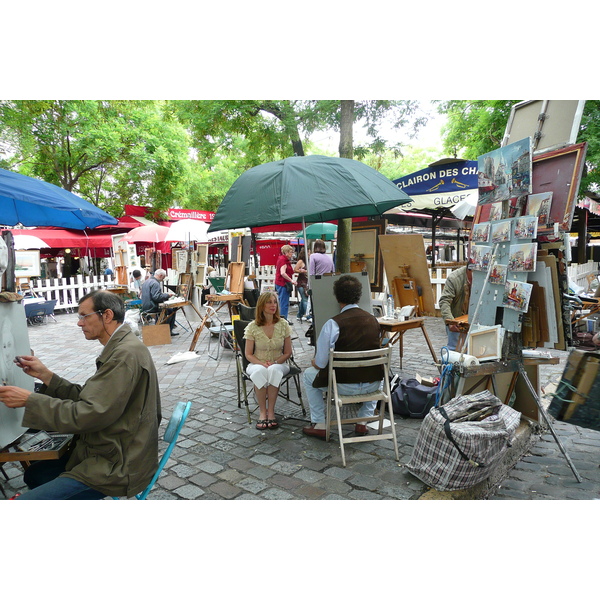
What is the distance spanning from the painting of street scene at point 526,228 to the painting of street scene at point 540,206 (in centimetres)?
8

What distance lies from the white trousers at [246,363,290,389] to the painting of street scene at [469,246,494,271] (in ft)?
6.52

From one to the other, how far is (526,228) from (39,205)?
4.00 m

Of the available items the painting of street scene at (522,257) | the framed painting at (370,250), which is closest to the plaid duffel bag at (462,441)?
the painting of street scene at (522,257)

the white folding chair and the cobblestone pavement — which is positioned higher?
the white folding chair

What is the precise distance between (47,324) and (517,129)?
1115 centimetres

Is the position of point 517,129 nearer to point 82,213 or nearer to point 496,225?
point 496,225

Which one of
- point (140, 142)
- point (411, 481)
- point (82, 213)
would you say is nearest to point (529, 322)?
point (411, 481)

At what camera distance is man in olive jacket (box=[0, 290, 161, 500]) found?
80.8 inches

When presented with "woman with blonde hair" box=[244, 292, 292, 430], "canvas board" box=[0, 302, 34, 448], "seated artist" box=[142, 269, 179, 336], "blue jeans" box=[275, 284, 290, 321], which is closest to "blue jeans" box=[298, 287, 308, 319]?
"blue jeans" box=[275, 284, 290, 321]

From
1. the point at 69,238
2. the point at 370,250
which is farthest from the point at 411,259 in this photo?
the point at 69,238

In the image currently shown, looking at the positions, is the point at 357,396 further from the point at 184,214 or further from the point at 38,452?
the point at 184,214

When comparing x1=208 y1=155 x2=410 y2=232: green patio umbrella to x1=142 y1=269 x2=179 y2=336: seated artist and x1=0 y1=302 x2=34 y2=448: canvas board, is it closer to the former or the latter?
x1=0 y1=302 x2=34 y2=448: canvas board

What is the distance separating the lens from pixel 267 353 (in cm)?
423

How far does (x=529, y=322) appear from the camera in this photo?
327 centimetres
